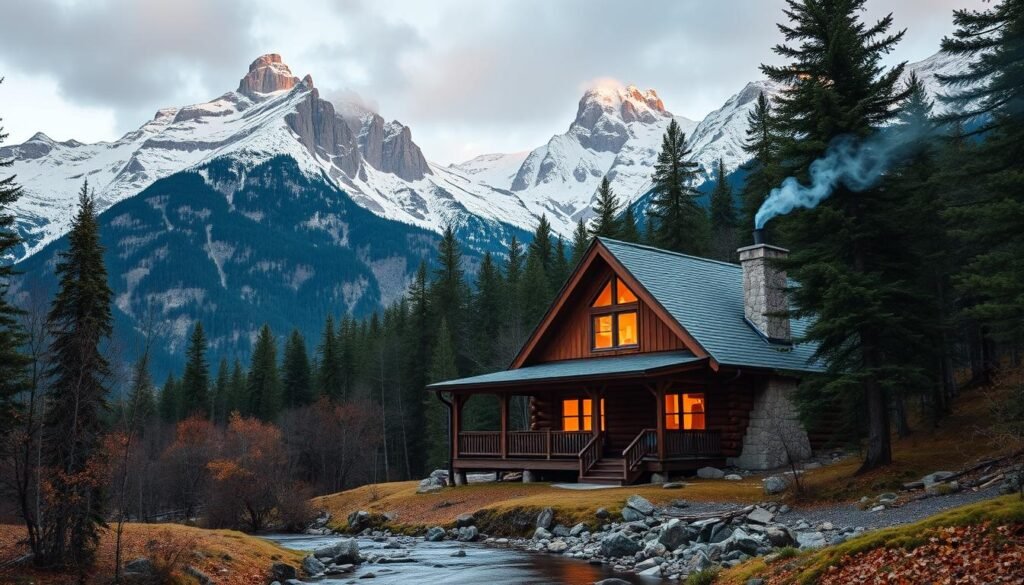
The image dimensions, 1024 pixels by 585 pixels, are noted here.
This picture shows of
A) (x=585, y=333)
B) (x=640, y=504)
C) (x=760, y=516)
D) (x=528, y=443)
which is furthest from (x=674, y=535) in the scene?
(x=585, y=333)

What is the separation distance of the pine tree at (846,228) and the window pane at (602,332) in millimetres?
9818

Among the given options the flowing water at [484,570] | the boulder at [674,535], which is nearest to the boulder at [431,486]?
the flowing water at [484,570]

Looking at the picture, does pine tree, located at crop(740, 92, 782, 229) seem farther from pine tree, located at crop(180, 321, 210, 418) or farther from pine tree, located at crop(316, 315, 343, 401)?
pine tree, located at crop(180, 321, 210, 418)

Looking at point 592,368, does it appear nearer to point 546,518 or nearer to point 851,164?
point 546,518

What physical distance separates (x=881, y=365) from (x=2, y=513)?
27179 millimetres

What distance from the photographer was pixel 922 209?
952 inches

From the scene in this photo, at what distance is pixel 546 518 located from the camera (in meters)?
23.8

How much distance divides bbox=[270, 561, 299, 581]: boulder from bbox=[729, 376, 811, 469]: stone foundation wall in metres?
16.1

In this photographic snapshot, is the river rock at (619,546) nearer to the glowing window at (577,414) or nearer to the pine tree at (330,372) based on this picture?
the glowing window at (577,414)

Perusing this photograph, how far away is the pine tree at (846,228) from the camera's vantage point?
2222 centimetres

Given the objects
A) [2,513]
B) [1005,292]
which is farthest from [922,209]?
[2,513]

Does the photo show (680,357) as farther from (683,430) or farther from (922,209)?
(922,209)

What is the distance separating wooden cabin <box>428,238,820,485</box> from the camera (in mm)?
28406

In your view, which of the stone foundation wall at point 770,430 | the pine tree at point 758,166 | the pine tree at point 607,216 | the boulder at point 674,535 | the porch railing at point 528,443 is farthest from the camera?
the pine tree at point 607,216
